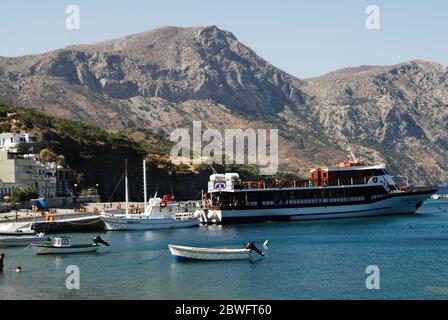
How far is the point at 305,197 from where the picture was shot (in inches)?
4245

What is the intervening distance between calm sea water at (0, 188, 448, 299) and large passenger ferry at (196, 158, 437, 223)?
1669 centimetres

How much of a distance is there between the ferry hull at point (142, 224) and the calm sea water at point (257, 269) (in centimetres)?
507

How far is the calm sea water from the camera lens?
4972cm

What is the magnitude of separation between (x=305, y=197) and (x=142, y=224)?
895 inches

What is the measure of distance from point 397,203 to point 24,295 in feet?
240

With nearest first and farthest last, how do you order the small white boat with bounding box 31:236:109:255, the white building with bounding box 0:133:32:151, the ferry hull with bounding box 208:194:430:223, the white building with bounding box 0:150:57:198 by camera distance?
1. the small white boat with bounding box 31:236:109:255
2. the ferry hull with bounding box 208:194:430:223
3. the white building with bounding box 0:150:57:198
4. the white building with bounding box 0:133:32:151

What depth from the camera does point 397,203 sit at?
113m

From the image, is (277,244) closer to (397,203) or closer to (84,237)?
(84,237)

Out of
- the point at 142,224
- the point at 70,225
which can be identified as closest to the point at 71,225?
the point at 70,225

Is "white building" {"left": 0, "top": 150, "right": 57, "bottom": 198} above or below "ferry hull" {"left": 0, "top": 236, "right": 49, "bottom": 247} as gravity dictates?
above

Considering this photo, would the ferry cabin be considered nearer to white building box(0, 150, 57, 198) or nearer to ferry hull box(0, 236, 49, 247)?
ferry hull box(0, 236, 49, 247)

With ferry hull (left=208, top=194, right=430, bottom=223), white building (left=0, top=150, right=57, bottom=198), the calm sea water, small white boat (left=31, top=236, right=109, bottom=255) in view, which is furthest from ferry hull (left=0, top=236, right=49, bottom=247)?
white building (left=0, top=150, right=57, bottom=198)
